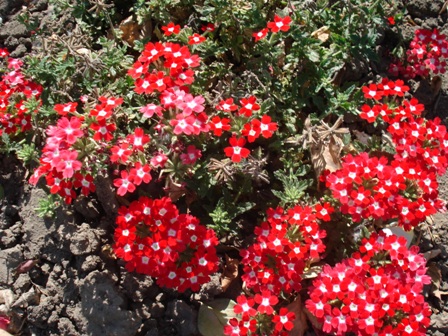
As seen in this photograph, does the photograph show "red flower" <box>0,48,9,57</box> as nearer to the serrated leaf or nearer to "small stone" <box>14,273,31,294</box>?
"small stone" <box>14,273,31,294</box>

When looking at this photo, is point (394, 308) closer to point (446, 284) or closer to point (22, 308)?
point (446, 284)

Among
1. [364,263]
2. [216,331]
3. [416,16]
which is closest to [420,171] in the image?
[364,263]

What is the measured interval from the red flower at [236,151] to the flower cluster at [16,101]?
5.10 ft

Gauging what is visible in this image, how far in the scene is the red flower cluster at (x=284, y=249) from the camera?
3352 mm

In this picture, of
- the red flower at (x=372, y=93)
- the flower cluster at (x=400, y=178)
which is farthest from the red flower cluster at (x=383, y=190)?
the red flower at (x=372, y=93)

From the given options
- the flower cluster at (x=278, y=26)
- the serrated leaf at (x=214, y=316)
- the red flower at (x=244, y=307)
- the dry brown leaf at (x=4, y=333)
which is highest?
the flower cluster at (x=278, y=26)

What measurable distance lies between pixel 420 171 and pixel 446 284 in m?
1.09

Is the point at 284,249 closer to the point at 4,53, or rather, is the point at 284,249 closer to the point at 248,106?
the point at 248,106

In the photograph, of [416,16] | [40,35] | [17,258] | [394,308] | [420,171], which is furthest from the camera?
[416,16]

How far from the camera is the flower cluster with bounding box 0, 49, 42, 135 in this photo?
13.2 ft

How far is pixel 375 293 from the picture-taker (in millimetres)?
3189

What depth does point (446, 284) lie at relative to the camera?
13.2ft

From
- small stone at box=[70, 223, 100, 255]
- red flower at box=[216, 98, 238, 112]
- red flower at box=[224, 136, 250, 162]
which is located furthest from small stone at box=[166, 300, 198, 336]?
red flower at box=[216, 98, 238, 112]

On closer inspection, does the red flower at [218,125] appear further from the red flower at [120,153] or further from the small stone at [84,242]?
the small stone at [84,242]
